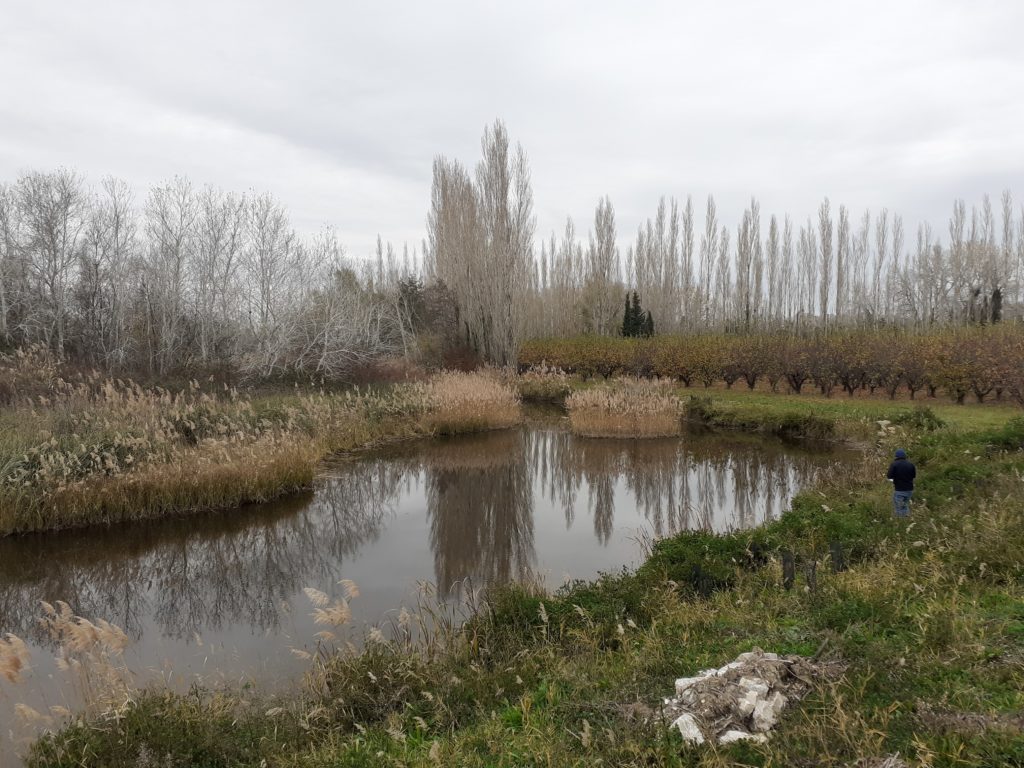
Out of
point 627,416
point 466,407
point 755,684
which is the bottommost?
point 755,684

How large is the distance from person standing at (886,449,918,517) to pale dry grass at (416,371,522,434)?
1005 cm

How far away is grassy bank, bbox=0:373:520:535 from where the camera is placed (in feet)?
25.6

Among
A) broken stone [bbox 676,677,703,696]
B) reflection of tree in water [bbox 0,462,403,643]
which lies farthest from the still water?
broken stone [bbox 676,677,703,696]

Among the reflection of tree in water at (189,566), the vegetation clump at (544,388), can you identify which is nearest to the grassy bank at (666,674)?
the reflection of tree in water at (189,566)

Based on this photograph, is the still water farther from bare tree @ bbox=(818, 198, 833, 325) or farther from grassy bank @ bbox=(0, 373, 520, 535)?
bare tree @ bbox=(818, 198, 833, 325)

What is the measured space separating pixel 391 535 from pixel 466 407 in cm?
706

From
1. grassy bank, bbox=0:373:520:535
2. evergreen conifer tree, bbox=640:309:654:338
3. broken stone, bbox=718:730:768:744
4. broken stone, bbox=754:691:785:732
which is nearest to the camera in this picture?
broken stone, bbox=718:730:768:744

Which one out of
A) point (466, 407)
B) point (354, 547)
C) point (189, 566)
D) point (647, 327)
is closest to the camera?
point (189, 566)

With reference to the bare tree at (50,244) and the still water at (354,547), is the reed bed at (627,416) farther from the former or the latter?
the bare tree at (50,244)

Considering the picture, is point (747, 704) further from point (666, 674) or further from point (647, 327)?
point (647, 327)

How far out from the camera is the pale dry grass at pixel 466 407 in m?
14.7

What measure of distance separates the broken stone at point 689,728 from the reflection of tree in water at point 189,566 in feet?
13.6

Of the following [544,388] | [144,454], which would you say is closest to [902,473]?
[144,454]

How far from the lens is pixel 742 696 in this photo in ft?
9.21
